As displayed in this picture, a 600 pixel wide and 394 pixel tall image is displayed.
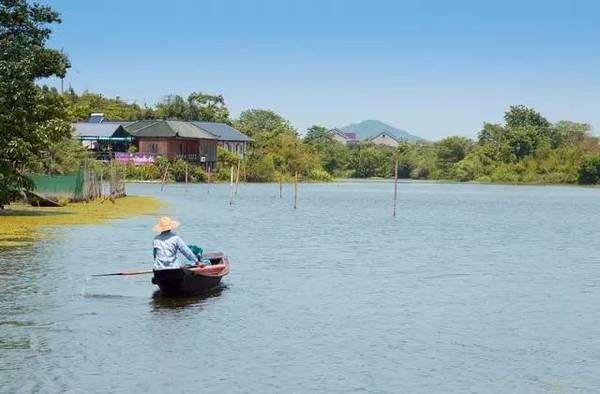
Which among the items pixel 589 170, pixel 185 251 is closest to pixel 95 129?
pixel 589 170

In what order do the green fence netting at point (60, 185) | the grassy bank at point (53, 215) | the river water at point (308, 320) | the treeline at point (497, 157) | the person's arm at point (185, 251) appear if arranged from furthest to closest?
the treeline at point (497, 157), the green fence netting at point (60, 185), the grassy bank at point (53, 215), the person's arm at point (185, 251), the river water at point (308, 320)

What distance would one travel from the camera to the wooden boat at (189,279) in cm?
2203

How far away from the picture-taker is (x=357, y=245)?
41312mm

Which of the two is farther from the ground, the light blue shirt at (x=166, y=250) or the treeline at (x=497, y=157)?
the treeline at (x=497, y=157)

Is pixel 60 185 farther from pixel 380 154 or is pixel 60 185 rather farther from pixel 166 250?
pixel 380 154

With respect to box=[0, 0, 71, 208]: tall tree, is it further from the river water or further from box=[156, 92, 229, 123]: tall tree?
box=[156, 92, 229, 123]: tall tree

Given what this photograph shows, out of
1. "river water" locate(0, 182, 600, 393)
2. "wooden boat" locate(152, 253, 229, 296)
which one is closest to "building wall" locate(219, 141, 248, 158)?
"river water" locate(0, 182, 600, 393)

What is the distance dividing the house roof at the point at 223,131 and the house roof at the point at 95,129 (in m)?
21.2

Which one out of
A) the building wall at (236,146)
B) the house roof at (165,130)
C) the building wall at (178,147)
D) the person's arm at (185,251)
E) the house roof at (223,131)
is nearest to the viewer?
the person's arm at (185,251)

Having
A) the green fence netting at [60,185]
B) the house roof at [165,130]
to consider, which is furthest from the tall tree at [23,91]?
the house roof at [165,130]

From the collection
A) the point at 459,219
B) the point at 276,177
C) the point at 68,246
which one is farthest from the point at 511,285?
the point at 276,177

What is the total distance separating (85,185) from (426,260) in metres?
28.6

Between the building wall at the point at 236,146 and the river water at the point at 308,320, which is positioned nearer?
the river water at the point at 308,320

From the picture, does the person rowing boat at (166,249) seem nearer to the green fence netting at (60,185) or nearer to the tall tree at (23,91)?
the tall tree at (23,91)
